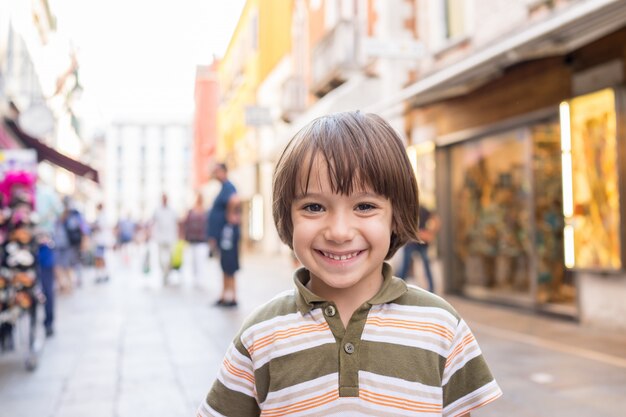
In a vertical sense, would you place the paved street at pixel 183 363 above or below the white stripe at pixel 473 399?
below

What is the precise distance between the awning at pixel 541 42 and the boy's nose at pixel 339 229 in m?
5.09

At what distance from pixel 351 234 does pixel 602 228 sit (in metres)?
6.94

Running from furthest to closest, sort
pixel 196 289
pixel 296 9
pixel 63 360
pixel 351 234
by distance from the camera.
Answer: pixel 296 9 → pixel 196 289 → pixel 63 360 → pixel 351 234

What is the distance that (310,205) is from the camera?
4.73ft

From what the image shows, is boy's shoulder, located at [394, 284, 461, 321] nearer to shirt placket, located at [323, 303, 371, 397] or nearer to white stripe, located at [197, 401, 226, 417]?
shirt placket, located at [323, 303, 371, 397]

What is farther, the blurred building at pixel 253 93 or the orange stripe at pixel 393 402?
the blurred building at pixel 253 93

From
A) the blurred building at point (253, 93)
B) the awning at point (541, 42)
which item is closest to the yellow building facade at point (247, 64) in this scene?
the blurred building at point (253, 93)

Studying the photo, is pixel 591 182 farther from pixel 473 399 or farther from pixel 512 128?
pixel 473 399

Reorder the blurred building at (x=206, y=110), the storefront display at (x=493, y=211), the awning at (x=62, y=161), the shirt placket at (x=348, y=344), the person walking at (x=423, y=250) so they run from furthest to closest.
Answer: the blurred building at (x=206, y=110)
the person walking at (x=423, y=250)
the storefront display at (x=493, y=211)
the awning at (x=62, y=161)
the shirt placket at (x=348, y=344)

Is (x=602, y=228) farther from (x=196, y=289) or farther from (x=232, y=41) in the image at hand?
(x=232, y=41)

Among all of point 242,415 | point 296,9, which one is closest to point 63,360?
point 242,415

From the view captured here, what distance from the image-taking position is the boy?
4.53 feet

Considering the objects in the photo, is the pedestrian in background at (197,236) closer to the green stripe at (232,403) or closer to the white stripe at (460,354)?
the green stripe at (232,403)

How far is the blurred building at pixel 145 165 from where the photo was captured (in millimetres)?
77688
